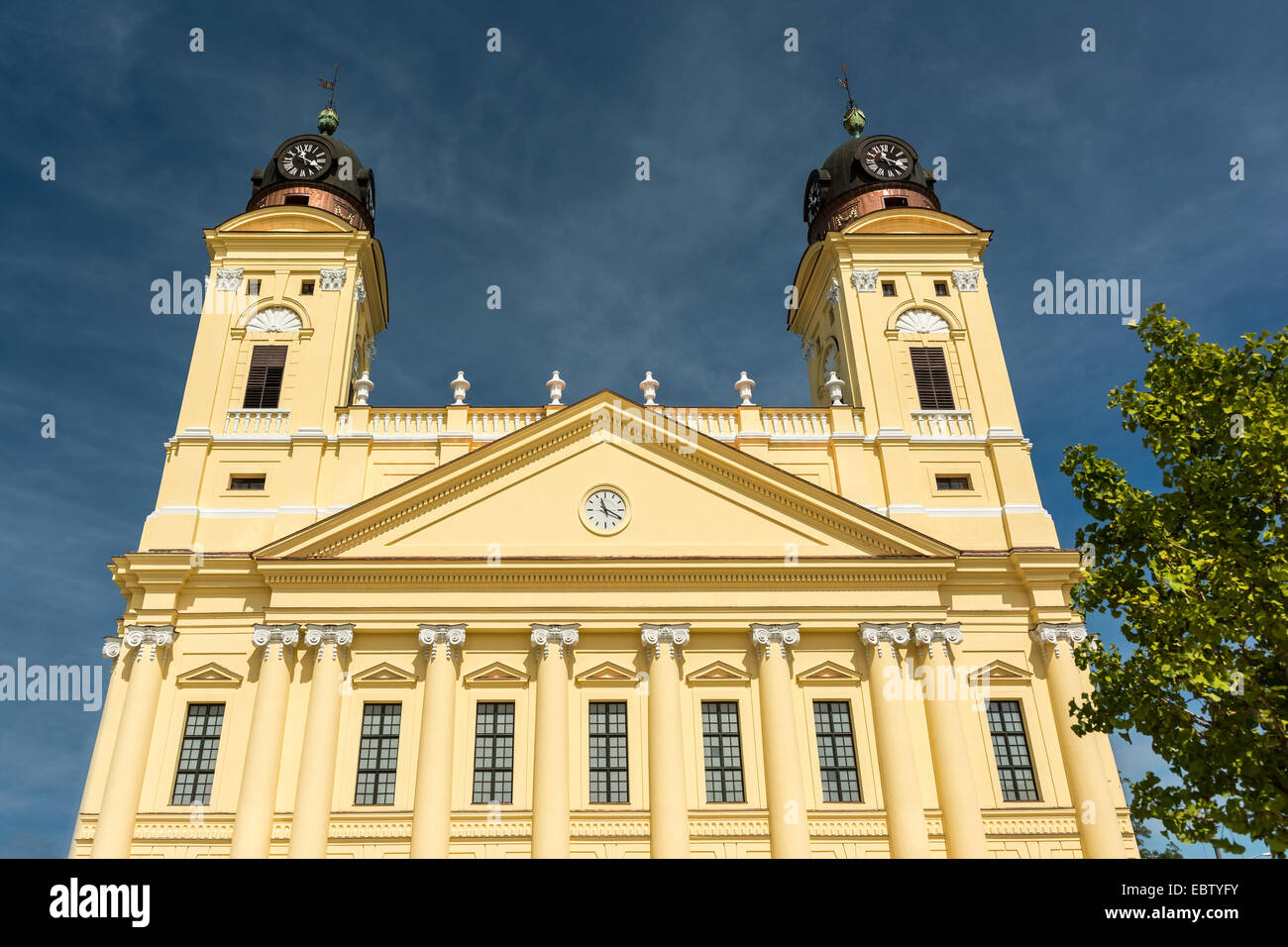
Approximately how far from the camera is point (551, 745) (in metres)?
21.9

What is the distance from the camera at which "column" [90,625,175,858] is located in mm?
21016

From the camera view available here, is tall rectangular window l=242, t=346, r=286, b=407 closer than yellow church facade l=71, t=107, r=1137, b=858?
No

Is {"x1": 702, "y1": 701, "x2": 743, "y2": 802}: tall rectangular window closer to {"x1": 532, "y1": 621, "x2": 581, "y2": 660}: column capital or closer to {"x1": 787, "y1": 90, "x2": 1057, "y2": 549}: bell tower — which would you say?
{"x1": 532, "y1": 621, "x2": 581, "y2": 660}: column capital

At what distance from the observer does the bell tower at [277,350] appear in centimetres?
2623

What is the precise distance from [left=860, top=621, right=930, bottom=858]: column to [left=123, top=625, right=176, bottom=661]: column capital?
696 inches

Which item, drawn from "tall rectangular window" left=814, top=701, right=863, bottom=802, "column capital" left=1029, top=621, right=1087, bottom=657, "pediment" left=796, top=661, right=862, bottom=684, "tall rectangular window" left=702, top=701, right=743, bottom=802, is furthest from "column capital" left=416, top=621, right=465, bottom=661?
"column capital" left=1029, top=621, right=1087, bottom=657

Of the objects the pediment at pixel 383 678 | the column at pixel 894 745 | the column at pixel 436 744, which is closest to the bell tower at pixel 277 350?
the pediment at pixel 383 678

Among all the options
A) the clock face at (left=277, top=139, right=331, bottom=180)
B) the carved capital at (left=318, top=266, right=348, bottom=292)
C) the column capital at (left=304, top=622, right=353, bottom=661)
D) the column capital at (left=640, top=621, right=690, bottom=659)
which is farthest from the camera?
the clock face at (left=277, top=139, right=331, bottom=180)

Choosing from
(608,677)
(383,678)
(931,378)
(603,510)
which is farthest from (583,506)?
(931,378)

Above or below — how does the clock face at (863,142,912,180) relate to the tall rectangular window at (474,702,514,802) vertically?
above

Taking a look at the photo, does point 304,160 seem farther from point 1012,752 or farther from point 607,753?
point 1012,752

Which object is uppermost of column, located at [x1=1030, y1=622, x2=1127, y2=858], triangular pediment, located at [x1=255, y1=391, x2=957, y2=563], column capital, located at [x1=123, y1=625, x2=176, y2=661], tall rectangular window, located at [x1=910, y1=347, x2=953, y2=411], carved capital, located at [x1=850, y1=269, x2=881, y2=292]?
carved capital, located at [x1=850, y1=269, x2=881, y2=292]
